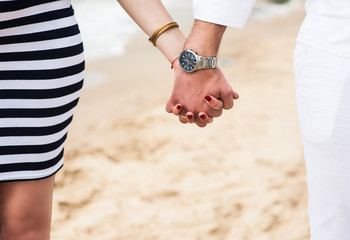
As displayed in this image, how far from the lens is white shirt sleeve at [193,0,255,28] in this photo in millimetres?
1678

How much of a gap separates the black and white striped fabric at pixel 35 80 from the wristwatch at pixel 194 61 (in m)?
0.35

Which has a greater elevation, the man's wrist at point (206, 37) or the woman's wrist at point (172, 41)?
the man's wrist at point (206, 37)

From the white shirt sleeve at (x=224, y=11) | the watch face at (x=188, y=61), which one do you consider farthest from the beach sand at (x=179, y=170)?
the white shirt sleeve at (x=224, y=11)

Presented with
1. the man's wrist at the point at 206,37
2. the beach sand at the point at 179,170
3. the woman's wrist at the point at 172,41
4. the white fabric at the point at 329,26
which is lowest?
the beach sand at the point at 179,170

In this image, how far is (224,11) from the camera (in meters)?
1.68

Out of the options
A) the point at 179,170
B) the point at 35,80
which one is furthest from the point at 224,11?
the point at 179,170

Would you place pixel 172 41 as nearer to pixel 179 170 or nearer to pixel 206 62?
pixel 206 62

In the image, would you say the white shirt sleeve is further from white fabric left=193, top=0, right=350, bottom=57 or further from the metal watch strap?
white fabric left=193, top=0, right=350, bottom=57

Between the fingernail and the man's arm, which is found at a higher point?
the man's arm

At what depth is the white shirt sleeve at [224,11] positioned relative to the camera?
1678 millimetres

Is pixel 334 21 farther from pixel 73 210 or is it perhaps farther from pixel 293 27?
pixel 293 27

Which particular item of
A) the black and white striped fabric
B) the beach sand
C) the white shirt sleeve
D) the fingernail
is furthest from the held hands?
the beach sand

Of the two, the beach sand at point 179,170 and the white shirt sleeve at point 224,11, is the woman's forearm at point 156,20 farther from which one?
the beach sand at point 179,170

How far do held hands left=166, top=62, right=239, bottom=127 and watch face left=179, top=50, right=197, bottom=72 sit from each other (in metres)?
0.02
